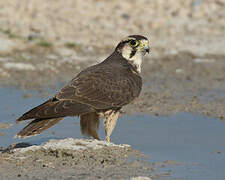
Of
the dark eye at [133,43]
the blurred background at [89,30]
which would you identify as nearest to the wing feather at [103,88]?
the dark eye at [133,43]

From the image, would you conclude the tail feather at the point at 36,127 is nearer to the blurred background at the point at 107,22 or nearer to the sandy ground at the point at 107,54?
the sandy ground at the point at 107,54

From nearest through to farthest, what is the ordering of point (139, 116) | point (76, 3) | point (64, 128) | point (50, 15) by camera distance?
point (64, 128) → point (139, 116) → point (50, 15) → point (76, 3)

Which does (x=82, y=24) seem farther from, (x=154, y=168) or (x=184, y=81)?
(x=154, y=168)

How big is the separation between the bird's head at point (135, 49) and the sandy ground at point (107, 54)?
125 centimetres

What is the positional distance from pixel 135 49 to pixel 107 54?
562 centimetres

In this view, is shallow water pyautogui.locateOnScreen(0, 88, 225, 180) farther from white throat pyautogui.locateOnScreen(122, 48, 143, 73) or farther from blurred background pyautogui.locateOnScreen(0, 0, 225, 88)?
blurred background pyautogui.locateOnScreen(0, 0, 225, 88)

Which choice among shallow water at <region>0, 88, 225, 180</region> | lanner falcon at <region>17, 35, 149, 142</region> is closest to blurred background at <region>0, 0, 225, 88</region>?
shallow water at <region>0, 88, 225, 180</region>

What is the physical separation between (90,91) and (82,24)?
27.4 ft

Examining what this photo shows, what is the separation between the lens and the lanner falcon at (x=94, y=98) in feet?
21.6

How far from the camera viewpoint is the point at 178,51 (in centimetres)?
1415

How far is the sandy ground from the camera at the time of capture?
620 centimetres

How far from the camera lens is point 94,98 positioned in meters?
7.00

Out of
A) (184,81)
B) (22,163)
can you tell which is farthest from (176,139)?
(184,81)

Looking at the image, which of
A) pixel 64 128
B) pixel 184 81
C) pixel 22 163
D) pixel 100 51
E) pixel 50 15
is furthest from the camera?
pixel 50 15
